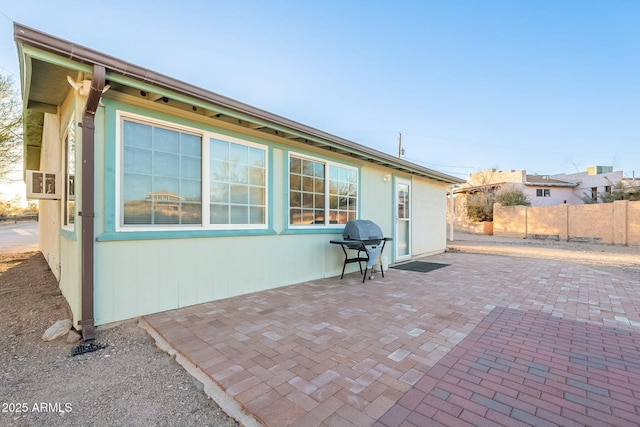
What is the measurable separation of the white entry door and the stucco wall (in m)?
13.4

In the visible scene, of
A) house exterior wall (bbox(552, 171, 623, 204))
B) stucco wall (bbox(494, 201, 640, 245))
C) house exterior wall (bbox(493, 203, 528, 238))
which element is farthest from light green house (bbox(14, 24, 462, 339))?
house exterior wall (bbox(552, 171, 623, 204))

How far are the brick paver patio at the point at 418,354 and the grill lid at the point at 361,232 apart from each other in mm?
1100

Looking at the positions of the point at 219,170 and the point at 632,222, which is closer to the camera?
the point at 219,170

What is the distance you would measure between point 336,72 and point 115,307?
1209 centimetres

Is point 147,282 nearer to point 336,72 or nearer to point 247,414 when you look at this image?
point 247,414

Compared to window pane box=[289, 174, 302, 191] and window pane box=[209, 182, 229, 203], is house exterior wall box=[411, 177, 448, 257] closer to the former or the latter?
window pane box=[289, 174, 302, 191]

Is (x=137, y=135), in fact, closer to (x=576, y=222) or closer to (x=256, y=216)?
(x=256, y=216)

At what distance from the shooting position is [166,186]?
389cm

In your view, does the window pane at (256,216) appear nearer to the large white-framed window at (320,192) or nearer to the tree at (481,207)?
the large white-framed window at (320,192)

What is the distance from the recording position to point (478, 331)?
3.36 metres

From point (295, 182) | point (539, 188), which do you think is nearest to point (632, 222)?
point (539, 188)

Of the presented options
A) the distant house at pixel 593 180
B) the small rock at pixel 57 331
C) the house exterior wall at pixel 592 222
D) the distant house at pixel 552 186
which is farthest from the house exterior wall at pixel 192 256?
the distant house at pixel 593 180

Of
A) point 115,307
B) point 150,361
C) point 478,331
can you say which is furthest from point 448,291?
point 115,307

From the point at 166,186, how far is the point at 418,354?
3.62 meters
